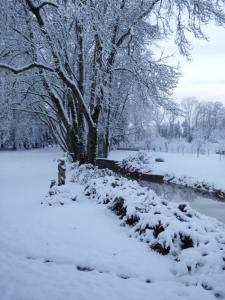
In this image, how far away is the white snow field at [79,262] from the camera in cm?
476

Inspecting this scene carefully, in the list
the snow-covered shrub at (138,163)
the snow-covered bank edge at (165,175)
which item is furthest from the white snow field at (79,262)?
the snow-covered shrub at (138,163)

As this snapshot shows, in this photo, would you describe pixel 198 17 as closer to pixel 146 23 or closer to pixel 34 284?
pixel 146 23

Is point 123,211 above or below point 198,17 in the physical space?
below

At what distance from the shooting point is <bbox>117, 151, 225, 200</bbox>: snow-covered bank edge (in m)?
15.4

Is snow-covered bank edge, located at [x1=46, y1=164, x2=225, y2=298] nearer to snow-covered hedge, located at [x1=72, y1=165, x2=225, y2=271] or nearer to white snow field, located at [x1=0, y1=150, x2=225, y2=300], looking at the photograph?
snow-covered hedge, located at [x1=72, y1=165, x2=225, y2=271]

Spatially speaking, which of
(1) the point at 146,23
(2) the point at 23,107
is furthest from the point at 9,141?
(1) the point at 146,23

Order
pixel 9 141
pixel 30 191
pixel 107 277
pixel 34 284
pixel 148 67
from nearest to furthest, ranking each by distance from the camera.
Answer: pixel 34 284
pixel 107 277
pixel 30 191
pixel 148 67
pixel 9 141

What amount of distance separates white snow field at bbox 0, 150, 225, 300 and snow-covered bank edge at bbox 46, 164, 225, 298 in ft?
0.53

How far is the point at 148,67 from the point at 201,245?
35.7ft

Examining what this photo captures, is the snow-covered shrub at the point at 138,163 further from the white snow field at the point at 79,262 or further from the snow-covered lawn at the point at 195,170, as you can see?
the white snow field at the point at 79,262

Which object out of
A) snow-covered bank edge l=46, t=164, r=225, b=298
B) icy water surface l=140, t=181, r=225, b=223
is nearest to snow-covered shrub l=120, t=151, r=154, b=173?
icy water surface l=140, t=181, r=225, b=223

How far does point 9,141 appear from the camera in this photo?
52438 millimetres

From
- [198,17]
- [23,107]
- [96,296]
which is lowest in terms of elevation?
[96,296]

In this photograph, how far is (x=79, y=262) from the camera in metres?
5.84
